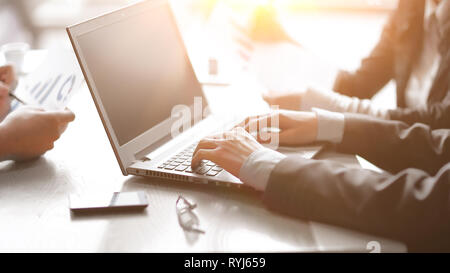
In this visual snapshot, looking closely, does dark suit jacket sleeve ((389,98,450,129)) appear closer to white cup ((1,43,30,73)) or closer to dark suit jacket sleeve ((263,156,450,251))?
dark suit jacket sleeve ((263,156,450,251))

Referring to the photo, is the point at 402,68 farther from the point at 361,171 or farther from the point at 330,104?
the point at 361,171

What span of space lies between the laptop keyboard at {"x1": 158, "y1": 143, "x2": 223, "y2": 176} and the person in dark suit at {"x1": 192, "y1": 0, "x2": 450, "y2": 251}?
18 mm

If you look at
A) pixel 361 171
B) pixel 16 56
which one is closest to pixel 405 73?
pixel 361 171

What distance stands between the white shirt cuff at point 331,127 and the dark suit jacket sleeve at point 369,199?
0.24 meters

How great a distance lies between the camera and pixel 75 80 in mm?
1013

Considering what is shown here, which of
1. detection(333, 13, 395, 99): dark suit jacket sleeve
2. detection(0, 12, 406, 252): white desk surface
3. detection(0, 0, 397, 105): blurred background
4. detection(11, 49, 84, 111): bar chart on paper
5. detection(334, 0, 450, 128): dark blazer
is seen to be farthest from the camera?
Answer: detection(0, 0, 397, 105): blurred background

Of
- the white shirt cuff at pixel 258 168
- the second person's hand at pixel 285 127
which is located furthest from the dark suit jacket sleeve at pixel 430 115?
the white shirt cuff at pixel 258 168

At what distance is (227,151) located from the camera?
2.69 ft

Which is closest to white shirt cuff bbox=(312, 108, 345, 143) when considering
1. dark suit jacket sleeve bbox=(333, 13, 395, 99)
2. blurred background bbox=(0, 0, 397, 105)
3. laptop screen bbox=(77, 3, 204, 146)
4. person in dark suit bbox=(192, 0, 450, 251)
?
person in dark suit bbox=(192, 0, 450, 251)

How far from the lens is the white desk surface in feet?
2.19

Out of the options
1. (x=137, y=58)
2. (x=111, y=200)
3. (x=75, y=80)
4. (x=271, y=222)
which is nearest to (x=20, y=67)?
(x=75, y=80)

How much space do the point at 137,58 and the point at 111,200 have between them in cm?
34

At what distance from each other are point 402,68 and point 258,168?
0.85 meters

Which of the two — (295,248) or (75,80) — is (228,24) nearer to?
(75,80)
